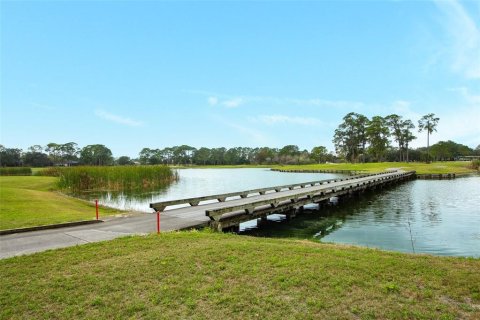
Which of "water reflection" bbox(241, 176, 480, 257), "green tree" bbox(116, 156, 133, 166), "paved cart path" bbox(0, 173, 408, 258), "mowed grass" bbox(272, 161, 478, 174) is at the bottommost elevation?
"water reflection" bbox(241, 176, 480, 257)

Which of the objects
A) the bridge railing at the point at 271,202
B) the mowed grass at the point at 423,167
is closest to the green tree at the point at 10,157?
the mowed grass at the point at 423,167

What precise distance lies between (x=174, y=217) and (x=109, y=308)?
8.41 m

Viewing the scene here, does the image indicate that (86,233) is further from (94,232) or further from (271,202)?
(271,202)

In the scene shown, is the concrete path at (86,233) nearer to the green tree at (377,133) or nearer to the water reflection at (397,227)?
the water reflection at (397,227)

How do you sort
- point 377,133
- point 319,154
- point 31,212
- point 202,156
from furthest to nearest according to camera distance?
point 202,156
point 319,154
point 377,133
point 31,212

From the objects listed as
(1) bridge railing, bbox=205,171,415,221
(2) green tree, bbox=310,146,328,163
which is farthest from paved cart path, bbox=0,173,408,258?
(2) green tree, bbox=310,146,328,163

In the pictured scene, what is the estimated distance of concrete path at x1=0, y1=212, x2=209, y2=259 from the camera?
28.5 feet

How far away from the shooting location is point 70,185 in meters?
31.5

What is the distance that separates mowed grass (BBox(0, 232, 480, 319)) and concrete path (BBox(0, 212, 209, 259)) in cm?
134

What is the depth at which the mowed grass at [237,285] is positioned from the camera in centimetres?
487

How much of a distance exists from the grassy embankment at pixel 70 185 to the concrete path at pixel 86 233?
5.41 metres

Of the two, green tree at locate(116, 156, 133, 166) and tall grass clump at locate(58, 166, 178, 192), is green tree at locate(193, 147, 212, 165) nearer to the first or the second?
green tree at locate(116, 156, 133, 166)


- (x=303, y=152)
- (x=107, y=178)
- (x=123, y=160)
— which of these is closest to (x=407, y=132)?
(x=303, y=152)

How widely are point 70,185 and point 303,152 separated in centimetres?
12594
